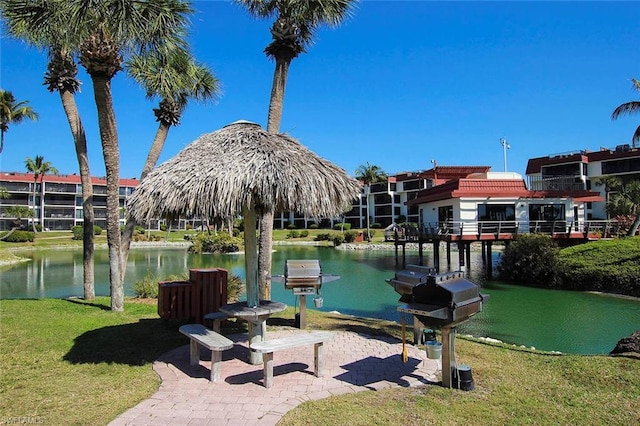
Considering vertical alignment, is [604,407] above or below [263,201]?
below

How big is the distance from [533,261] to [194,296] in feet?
56.8

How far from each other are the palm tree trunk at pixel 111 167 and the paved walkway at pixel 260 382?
3520 mm

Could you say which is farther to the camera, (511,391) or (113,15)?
(113,15)

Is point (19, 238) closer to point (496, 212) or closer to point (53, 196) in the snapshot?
point (53, 196)

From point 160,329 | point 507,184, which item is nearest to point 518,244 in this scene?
point 507,184

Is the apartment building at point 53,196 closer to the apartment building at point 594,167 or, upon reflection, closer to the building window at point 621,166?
the apartment building at point 594,167

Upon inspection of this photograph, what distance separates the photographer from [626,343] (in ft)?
21.5

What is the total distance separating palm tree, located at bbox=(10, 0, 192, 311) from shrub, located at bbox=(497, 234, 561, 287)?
1777 centimetres

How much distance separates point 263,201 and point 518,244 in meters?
18.5

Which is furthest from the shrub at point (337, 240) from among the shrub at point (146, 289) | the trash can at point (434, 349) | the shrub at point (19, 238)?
the trash can at point (434, 349)

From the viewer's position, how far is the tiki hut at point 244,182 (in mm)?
5441

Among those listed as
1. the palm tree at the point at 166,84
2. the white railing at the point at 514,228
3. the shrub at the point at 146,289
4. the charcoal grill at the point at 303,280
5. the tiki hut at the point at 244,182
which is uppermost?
the palm tree at the point at 166,84

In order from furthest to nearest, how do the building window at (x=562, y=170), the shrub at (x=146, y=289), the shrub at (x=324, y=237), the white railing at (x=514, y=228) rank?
1. the shrub at (x=324, y=237)
2. the building window at (x=562, y=170)
3. the white railing at (x=514, y=228)
4. the shrub at (x=146, y=289)

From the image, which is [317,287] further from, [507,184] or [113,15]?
[507,184]
